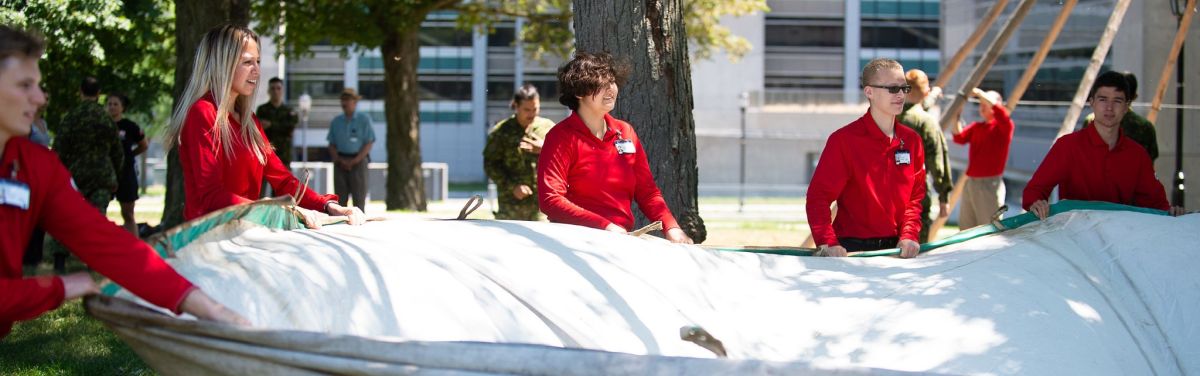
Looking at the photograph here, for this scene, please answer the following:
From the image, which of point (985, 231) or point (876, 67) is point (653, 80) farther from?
point (985, 231)

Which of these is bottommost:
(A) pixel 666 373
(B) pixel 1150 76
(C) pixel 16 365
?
(C) pixel 16 365

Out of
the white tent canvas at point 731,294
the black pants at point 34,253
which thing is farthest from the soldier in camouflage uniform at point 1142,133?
the black pants at point 34,253

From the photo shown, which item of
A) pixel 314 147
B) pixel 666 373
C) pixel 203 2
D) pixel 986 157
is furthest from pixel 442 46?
pixel 666 373

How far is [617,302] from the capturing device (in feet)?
12.9

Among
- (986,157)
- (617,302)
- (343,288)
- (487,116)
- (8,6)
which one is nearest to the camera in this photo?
(343,288)

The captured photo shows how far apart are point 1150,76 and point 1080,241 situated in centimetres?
701

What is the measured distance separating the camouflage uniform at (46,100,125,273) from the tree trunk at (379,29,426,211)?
32.0 feet

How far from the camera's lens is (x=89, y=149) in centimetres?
949

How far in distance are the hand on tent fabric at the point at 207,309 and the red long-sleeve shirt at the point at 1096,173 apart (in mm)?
3793

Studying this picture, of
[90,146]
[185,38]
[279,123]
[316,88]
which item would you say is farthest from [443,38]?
[90,146]

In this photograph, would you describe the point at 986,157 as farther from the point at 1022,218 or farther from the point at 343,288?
the point at 343,288

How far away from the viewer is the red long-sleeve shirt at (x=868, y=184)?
5211 millimetres

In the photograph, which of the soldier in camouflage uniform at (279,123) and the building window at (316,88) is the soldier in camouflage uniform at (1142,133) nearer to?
the soldier in camouflage uniform at (279,123)

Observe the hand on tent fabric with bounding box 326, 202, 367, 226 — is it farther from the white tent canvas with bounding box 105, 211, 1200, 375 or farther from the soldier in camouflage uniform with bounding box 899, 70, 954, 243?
the soldier in camouflage uniform with bounding box 899, 70, 954, 243
